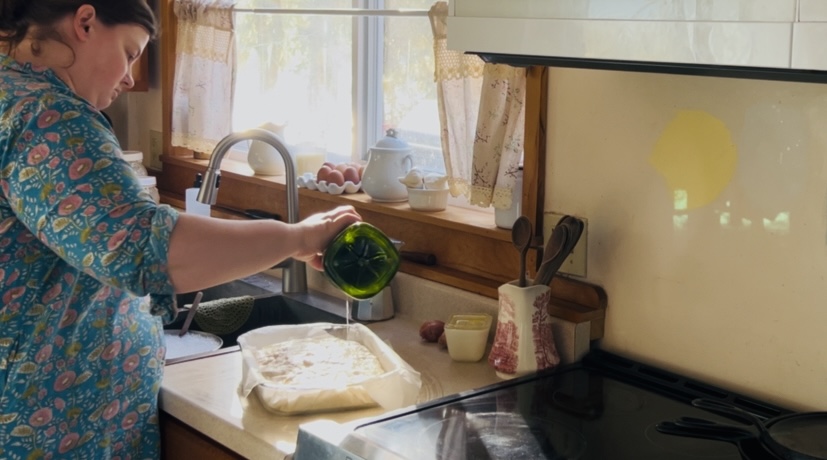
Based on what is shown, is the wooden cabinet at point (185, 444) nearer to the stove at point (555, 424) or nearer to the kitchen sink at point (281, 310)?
the stove at point (555, 424)

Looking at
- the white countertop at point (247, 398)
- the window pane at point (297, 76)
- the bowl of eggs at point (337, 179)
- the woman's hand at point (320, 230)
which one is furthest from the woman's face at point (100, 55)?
the window pane at point (297, 76)

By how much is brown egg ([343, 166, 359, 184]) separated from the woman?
752 mm

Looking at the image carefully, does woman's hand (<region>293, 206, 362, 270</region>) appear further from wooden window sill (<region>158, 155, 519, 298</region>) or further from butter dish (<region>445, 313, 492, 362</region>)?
wooden window sill (<region>158, 155, 519, 298</region>)

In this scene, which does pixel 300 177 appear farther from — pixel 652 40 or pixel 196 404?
pixel 652 40

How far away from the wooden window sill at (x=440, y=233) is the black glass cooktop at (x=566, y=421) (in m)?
0.30

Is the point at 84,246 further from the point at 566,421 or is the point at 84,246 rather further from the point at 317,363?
the point at 566,421

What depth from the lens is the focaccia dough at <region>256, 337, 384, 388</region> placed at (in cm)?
170

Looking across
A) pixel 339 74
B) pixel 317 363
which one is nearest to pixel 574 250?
pixel 317 363

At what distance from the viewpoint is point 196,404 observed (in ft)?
5.47

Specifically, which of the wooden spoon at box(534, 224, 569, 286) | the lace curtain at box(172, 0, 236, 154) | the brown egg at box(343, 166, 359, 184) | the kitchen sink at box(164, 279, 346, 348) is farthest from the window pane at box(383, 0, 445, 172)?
the wooden spoon at box(534, 224, 569, 286)

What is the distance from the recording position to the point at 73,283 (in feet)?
5.15

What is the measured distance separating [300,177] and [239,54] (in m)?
0.63

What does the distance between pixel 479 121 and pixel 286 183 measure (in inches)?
22.4

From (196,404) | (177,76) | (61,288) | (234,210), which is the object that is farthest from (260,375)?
(177,76)
